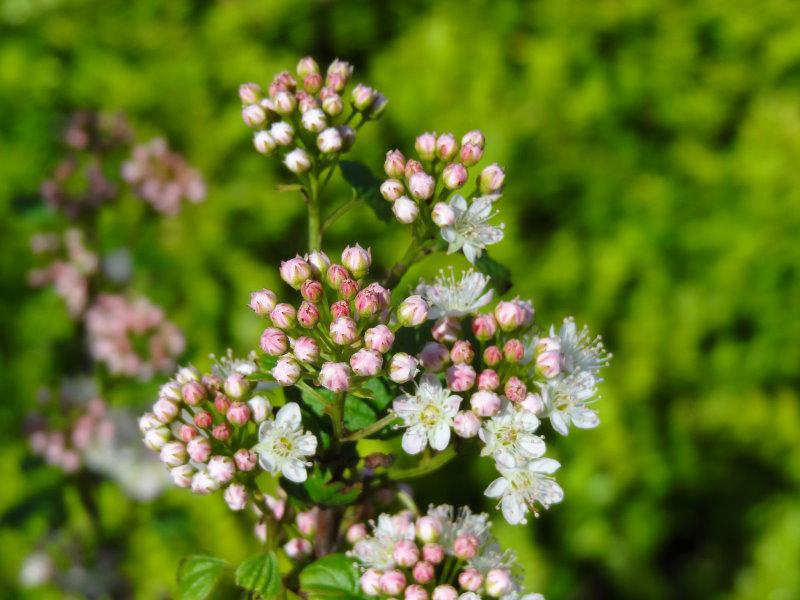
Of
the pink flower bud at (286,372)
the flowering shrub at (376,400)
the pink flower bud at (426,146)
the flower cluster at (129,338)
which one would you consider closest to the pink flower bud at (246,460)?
the flowering shrub at (376,400)

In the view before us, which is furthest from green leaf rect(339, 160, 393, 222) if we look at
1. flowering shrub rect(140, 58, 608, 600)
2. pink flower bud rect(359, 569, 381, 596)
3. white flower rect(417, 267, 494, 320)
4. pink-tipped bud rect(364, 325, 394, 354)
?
pink flower bud rect(359, 569, 381, 596)

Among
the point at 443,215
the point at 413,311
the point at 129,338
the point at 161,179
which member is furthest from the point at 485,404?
the point at 161,179

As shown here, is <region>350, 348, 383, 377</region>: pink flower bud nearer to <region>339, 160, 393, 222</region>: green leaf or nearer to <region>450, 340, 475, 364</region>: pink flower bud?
<region>450, 340, 475, 364</region>: pink flower bud

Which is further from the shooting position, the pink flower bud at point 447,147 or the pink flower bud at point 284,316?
the pink flower bud at point 447,147

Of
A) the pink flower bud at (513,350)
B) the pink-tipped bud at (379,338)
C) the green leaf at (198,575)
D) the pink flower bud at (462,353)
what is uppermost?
the pink flower bud at (513,350)

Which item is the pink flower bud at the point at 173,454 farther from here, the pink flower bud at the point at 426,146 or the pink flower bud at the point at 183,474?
the pink flower bud at the point at 426,146

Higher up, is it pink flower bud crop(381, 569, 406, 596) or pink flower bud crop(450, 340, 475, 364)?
pink flower bud crop(450, 340, 475, 364)
